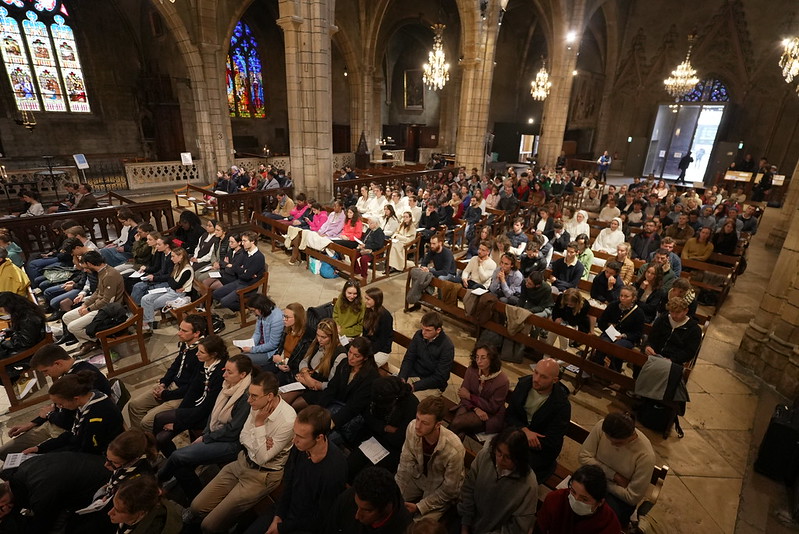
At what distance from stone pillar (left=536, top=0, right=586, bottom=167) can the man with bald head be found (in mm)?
18301

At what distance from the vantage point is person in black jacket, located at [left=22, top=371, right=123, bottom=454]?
295 centimetres

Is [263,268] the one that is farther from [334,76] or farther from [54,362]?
[334,76]

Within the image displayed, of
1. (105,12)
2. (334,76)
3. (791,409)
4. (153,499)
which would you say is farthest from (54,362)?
(334,76)

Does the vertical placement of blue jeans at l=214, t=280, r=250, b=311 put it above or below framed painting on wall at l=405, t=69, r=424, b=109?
below

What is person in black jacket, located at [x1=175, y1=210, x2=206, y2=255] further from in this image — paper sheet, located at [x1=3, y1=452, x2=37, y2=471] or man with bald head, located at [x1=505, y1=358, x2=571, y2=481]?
man with bald head, located at [x1=505, y1=358, x2=571, y2=481]

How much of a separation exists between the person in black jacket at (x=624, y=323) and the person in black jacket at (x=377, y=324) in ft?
8.58

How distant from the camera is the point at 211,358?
11.3 feet

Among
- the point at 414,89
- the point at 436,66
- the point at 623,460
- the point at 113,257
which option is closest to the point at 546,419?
the point at 623,460

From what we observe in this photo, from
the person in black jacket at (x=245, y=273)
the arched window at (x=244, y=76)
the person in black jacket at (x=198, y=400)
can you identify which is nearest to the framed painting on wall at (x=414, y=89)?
the arched window at (x=244, y=76)

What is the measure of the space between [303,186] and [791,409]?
9.87m

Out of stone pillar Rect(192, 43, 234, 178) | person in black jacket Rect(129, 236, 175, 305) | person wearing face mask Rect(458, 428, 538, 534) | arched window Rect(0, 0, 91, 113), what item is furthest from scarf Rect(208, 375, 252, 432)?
arched window Rect(0, 0, 91, 113)

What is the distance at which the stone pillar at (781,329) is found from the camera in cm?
475

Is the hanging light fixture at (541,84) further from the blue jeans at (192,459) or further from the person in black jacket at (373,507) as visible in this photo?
the person in black jacket at (373,507)

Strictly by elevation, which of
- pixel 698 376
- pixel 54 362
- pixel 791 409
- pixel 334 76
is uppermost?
pixel 334 76
